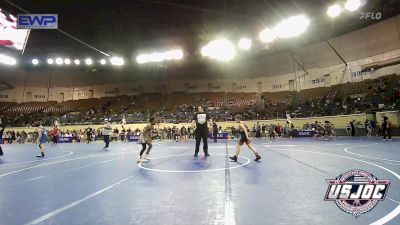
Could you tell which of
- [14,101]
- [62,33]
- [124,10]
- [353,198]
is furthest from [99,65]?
[353,198]

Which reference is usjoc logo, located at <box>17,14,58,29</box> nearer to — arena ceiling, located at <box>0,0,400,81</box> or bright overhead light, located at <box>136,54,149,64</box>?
arena ceiling, located at <box>0,0,400,81</box>

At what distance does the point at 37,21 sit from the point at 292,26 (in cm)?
2107

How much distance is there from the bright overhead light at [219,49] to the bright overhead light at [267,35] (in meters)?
3.43

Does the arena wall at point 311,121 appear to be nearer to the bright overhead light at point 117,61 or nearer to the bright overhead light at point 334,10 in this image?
the bright overhead light at point 117,61

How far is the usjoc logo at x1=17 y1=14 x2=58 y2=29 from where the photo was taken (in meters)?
12.6

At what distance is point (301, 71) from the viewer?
3603cm

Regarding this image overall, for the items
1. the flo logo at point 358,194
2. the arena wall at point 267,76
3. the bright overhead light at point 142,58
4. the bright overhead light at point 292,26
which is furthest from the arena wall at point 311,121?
the flo logo at point 358,194

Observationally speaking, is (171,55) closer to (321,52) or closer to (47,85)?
(321,52)

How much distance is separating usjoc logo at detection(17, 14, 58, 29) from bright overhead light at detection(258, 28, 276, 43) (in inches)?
788

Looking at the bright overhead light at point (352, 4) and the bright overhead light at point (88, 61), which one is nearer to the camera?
the bright overhead light at point (352, 4)

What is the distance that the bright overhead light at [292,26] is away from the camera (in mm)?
23719

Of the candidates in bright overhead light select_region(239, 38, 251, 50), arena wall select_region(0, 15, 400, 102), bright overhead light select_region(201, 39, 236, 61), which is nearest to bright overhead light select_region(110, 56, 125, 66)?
bright overhead light select_region(201, 39, 236, 61)

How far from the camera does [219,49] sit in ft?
92.4

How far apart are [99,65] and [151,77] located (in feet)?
37.5
